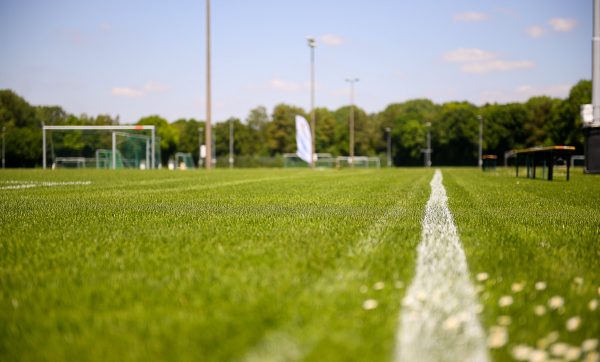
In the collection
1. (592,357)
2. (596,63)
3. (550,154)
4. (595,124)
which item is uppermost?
(596,63)

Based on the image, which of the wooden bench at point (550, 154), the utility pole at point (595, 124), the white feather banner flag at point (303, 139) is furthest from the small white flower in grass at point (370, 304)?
the white feather banner flag at point (303, 139)

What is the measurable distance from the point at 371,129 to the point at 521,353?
301 feet

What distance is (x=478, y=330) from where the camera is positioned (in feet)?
6.27

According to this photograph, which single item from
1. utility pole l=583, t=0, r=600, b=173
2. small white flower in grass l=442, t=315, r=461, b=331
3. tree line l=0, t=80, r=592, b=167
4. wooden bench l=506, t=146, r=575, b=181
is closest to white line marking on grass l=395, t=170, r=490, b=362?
small white flower in grass l=442, t=315, r=461, b=331

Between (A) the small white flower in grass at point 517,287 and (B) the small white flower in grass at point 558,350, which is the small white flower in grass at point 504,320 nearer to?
(B) the small white flower in grass at point 558,350

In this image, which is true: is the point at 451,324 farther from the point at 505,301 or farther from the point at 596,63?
the point at 596,63

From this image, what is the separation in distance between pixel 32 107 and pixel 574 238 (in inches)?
3674

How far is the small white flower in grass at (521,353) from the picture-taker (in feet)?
5.42

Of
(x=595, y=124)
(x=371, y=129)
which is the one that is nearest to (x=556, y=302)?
(x=595, y=124)

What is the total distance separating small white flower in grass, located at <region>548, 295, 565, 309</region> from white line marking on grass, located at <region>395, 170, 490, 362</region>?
0.29 metres

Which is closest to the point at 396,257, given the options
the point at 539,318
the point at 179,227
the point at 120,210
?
the point at 539,318

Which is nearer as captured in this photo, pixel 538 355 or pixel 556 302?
pixel 538 355

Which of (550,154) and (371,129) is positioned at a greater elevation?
(371,129)

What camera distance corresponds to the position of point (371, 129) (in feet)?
303
